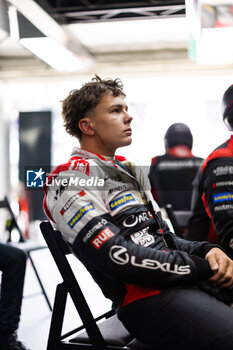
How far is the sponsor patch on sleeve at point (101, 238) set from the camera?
1093 millimetres

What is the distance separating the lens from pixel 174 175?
12.3 ft

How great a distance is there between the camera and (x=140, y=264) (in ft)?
3.56

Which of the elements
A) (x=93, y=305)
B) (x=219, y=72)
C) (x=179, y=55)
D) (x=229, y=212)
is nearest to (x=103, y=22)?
(x=179, y=55)

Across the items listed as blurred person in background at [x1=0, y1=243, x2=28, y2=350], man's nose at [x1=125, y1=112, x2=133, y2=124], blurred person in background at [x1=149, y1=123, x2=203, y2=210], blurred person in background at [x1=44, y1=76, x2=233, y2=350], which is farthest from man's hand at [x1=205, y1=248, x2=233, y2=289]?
blurred person in background at [x1=149, y1=123, x2=203, y2=210]

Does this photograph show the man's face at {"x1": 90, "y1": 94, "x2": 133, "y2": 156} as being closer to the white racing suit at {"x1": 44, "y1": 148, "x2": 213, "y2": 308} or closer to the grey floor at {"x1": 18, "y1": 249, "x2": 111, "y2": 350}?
the white racing suit at {"x1": 44, "y1": 148, "x2": 213, "y2": 308}

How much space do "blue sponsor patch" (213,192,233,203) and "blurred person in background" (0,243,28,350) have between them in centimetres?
125

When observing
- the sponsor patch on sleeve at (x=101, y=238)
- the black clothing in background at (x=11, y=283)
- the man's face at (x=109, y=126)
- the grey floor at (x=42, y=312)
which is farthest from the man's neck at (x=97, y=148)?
the black clothing in background at (x=11, y=283)

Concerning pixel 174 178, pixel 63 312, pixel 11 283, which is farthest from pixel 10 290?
pixel 174 178

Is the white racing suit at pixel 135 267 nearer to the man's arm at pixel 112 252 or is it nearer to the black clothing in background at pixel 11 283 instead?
the man's arm at pixel 112 252

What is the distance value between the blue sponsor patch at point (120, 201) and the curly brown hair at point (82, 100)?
34cm

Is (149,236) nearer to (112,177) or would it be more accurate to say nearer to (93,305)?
(112,177)

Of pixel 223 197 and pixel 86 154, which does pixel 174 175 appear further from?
pixel 86 154

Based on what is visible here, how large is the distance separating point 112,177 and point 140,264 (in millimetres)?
339

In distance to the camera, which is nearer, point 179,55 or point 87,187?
point 87,187
